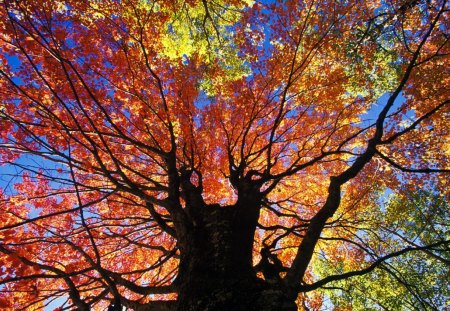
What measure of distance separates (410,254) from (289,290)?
13448mm

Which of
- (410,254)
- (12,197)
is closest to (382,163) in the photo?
(410,254)

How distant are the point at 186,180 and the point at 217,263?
299 centimetres

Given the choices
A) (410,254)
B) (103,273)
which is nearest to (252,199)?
(103,273)

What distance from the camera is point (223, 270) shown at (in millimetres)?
3887

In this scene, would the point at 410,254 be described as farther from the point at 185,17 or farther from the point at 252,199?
the point at 185,17

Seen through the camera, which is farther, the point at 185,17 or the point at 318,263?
the point at 318,263

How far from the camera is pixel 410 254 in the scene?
13.7 m

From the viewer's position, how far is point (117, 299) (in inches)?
119

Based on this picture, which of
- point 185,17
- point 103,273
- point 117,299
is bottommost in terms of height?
point 117,299

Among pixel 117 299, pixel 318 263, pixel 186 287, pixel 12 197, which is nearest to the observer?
pixel 117 299

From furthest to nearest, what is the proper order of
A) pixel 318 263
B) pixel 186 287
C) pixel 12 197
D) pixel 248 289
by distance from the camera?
pixel 318 263, pixel 12 197, pixel 186 287, pixel 248 289

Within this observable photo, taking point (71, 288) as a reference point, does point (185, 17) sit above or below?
above

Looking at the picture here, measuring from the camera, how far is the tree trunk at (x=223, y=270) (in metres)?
3.37

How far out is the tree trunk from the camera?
3.37m
